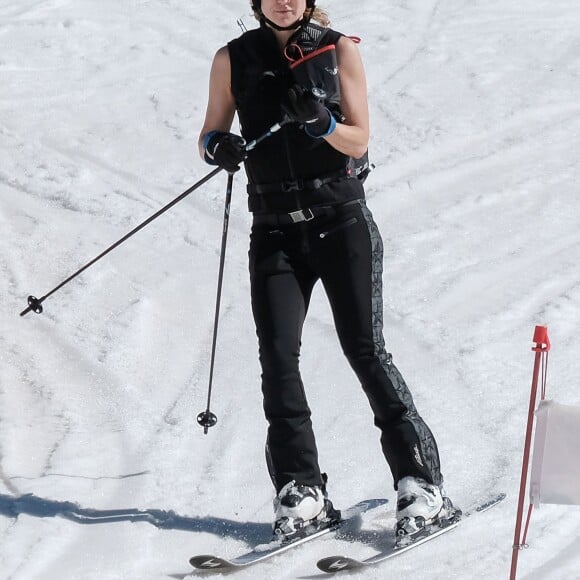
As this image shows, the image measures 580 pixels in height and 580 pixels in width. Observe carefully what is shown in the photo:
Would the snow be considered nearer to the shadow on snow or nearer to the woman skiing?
the shadow on snow

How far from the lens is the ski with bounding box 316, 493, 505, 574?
3.94 m

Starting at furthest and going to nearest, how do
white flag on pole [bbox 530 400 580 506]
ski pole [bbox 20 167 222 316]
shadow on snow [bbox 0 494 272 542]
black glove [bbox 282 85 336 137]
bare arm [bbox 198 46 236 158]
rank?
1. ski pole [bbox 20 167 222 316]
2. shadow on snow [bbox 0 494 272 542]
3. bare arm [bbox 198 46 236 158]
4. black glove [bbox 282 85 336 137]
5. white flag on pole [bbox 530 400 580 506]

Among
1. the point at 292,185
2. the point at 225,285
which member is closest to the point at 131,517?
the point at 292,185

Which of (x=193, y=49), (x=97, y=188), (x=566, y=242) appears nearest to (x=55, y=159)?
(x=97, y=188)

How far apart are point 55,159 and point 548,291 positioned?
12.3ft

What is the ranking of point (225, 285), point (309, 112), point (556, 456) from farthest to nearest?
point (225, 285) < point (309, 112) < point (556, 456)

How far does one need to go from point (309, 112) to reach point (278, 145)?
31cm

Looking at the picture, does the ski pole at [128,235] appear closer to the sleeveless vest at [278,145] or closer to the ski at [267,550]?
the sleeveless vest at [278,145]

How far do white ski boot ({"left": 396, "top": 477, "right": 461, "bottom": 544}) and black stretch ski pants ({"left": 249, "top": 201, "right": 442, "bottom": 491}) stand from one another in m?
0.04

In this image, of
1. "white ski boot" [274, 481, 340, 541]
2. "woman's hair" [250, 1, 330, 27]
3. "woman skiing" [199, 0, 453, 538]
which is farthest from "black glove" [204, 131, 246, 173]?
"white ski boot" [274, 481, 340, 541]

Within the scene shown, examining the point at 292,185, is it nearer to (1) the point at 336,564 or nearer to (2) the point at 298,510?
(2) the point at 298,510

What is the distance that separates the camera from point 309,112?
12.9ft

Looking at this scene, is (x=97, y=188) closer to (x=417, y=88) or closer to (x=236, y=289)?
(x=236, y=289)

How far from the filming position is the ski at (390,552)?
12.9 ft
